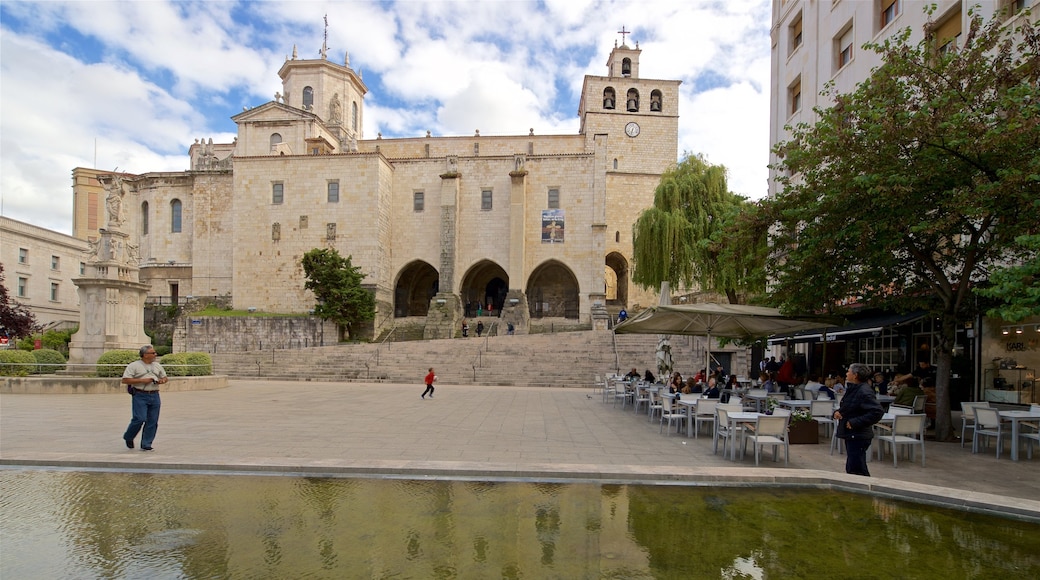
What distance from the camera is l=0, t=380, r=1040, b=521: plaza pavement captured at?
6125 mm

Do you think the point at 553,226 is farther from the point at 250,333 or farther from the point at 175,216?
the point at 175,216

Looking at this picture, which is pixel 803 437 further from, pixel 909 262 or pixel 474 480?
pixel 474 480

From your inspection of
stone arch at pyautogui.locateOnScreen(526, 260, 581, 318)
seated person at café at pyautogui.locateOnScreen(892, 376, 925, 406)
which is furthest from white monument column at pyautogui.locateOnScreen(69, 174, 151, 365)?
stone arch at pyautogui.locateOnScreen(526, 260, 581, 318)

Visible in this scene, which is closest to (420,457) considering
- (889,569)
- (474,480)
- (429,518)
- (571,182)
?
(474,480)

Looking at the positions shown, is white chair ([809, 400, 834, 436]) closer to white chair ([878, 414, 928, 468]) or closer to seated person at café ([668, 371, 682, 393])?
white chair ([878, 414, 928, 468])

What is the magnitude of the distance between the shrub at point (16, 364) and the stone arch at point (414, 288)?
24.2 meters

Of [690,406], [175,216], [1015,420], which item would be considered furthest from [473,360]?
[175,216]

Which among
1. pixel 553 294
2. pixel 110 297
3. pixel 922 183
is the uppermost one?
pixel 922 183

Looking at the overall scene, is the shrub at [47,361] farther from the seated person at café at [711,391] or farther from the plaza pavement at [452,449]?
the seated person at café at [711,391]

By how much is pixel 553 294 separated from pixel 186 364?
87.5 feet

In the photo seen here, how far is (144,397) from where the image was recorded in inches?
301

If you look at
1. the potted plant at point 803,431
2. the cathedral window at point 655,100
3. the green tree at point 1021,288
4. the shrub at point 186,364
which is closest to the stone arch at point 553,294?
the cathedral window at point 655,100

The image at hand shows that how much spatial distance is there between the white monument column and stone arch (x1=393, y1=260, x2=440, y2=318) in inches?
864

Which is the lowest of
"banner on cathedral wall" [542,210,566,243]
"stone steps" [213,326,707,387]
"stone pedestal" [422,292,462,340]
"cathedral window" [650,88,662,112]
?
"stone steps" [213,326,707,387]
